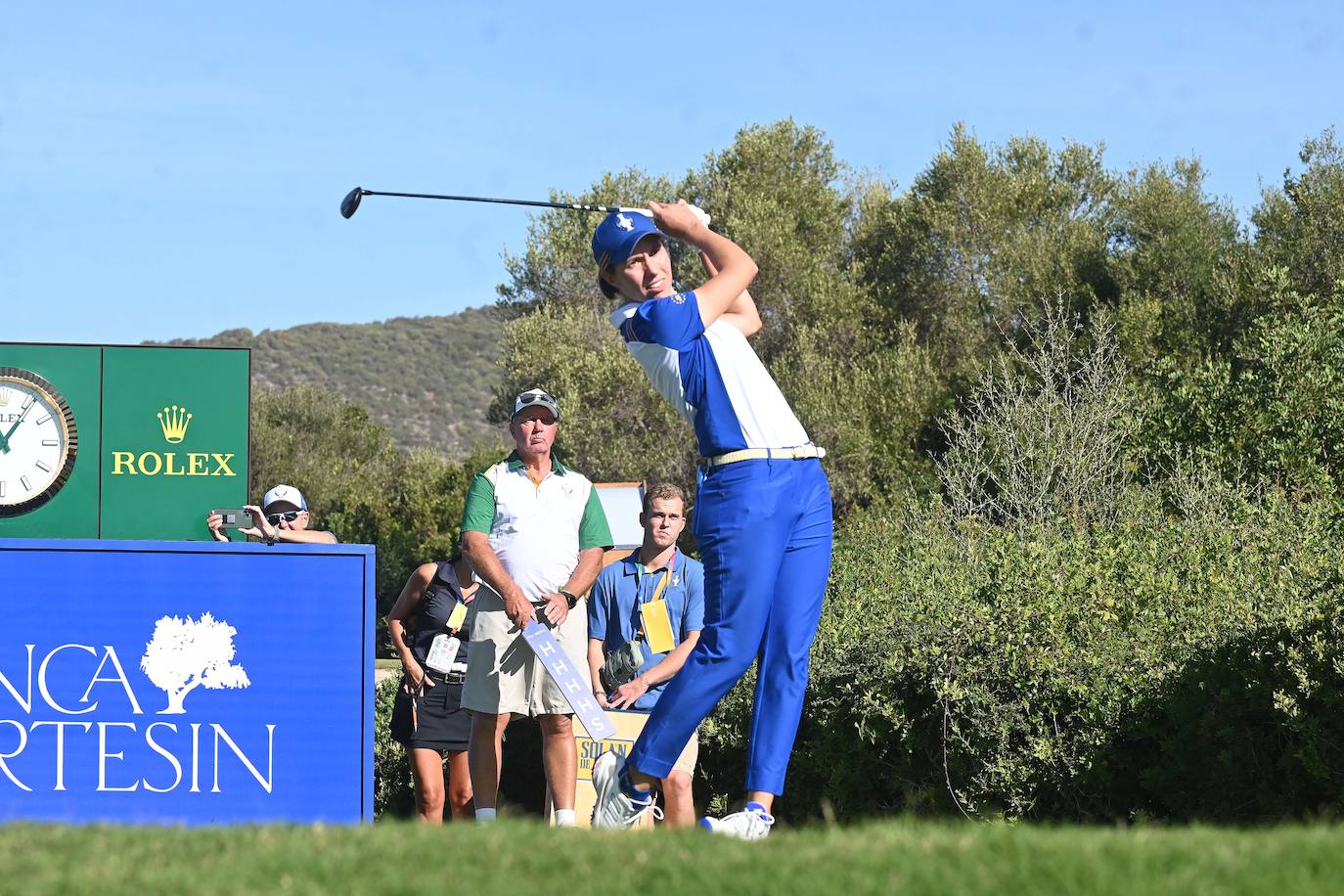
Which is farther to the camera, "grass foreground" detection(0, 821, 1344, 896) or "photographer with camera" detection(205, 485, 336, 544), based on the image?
"photographer with camera" detection(205, 485, 336, 544)

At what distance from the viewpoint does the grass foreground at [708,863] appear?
3.29 m

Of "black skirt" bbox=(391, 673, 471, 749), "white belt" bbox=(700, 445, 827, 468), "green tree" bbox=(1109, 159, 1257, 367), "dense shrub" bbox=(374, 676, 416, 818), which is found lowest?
"dense shrub" bbox=(374, 676, 416, 818)

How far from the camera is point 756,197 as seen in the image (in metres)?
44.7

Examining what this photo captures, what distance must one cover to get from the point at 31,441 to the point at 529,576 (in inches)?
268

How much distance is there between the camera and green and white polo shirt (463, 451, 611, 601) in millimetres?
7352

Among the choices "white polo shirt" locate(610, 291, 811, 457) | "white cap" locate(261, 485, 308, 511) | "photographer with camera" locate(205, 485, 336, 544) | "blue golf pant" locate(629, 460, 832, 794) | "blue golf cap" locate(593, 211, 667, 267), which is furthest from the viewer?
"white cap" locate(261, 485, 308, 511)

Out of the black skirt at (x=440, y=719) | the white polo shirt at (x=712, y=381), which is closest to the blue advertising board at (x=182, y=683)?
the black skirt at (x=440, y=719)

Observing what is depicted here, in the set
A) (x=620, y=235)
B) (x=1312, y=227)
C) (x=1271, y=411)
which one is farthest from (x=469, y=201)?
(x=1312, y=227)

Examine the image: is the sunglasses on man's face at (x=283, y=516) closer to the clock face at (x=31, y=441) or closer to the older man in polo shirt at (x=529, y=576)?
the older man in polo shirt at (x=529, y=576)

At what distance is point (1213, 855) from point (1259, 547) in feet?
24.6

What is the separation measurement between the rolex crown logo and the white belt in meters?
7.92

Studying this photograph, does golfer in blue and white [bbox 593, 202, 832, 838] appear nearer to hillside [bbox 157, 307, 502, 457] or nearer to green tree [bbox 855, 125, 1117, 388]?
green tree [bbox 855, 125, 1117, 388]

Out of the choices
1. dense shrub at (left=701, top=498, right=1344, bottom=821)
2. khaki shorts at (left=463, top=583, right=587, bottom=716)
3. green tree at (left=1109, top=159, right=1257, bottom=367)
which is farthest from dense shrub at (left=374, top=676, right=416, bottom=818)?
green tree at (left=1109, top=159, right=1257, bottom=367)

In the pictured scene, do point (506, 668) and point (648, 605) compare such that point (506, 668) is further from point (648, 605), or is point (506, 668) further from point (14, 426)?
point (14, 426)
